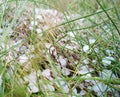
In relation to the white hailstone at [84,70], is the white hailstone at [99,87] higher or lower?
lower

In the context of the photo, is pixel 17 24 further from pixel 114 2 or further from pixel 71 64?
pixel 114 2

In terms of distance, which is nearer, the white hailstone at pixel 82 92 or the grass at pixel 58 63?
the grass at pixel 58 63

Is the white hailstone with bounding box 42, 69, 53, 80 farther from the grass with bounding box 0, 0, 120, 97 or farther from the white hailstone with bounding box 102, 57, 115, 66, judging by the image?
the white hailstone with bounding box 102, 57, 115, 66

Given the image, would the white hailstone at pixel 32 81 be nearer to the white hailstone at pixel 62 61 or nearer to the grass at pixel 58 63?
the grass at pixel 58 63

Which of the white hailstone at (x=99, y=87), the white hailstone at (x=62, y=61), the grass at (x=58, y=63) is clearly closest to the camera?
the grass at (x=58, y=63)

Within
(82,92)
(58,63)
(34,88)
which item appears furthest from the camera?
(58,63)

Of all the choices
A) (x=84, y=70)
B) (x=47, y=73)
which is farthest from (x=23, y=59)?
(x=84, y=70)

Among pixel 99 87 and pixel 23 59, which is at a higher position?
pixel 23 59

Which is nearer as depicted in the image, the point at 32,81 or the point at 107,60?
the point at 32,81

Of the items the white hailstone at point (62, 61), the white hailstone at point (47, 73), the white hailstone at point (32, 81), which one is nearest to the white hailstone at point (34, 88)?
the white hailstone at point (32, 81)

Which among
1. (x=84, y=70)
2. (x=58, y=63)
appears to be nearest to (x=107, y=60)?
(x=84, y=70)

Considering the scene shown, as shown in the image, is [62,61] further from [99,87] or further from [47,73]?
[99,87]

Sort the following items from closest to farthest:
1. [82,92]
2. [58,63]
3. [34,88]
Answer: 1. [34,88]
2. [82,92]
3. [58,63]

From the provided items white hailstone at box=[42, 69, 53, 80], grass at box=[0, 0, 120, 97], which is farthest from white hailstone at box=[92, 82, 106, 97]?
white hailstone at box=[42, 69, 53, 80]
